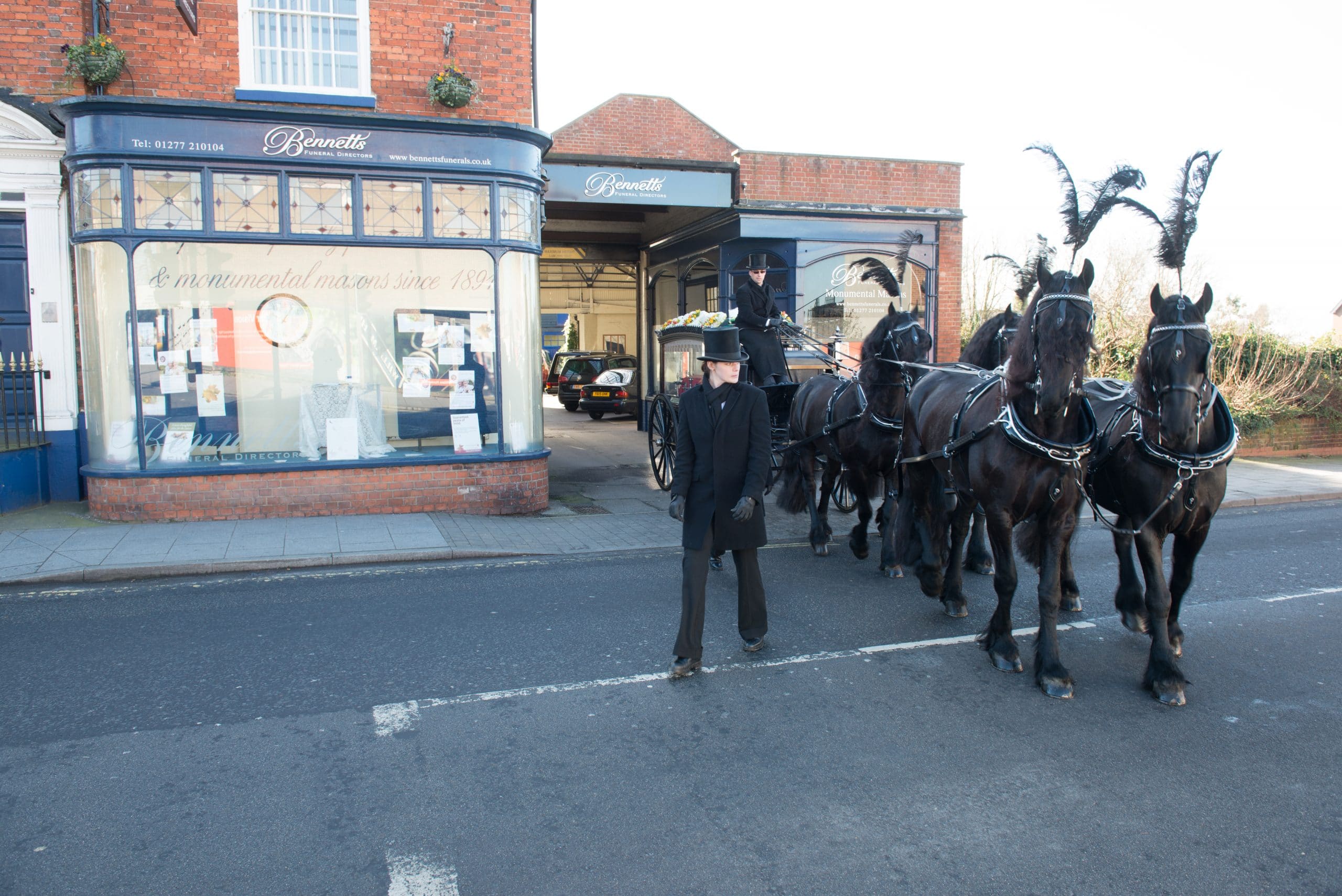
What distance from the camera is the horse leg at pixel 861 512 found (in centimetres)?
826

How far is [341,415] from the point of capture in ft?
34.4

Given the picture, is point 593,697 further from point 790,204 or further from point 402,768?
point 790,204

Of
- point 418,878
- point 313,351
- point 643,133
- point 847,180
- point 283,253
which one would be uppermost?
point 643,133

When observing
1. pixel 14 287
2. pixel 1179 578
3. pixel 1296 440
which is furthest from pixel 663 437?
pixel 1296 440

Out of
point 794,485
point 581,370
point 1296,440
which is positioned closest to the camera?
point 794,485

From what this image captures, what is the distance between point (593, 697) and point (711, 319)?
7.08 m

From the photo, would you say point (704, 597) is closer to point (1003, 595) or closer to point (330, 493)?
point (1003, 595)

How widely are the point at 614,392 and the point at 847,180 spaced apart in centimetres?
969

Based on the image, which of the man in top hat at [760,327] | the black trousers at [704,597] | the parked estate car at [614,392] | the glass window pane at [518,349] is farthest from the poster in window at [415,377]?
the parked estate car at [614,392]

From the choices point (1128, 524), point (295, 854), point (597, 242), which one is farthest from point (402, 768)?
point (597, 242)

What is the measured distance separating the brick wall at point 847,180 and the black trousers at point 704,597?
11.2m

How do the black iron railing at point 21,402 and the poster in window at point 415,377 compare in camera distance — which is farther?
the poster in window at point 415,377

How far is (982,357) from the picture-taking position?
25.5 ft

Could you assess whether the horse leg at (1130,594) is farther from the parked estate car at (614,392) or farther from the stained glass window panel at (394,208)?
the parked estate car at (614,392)
